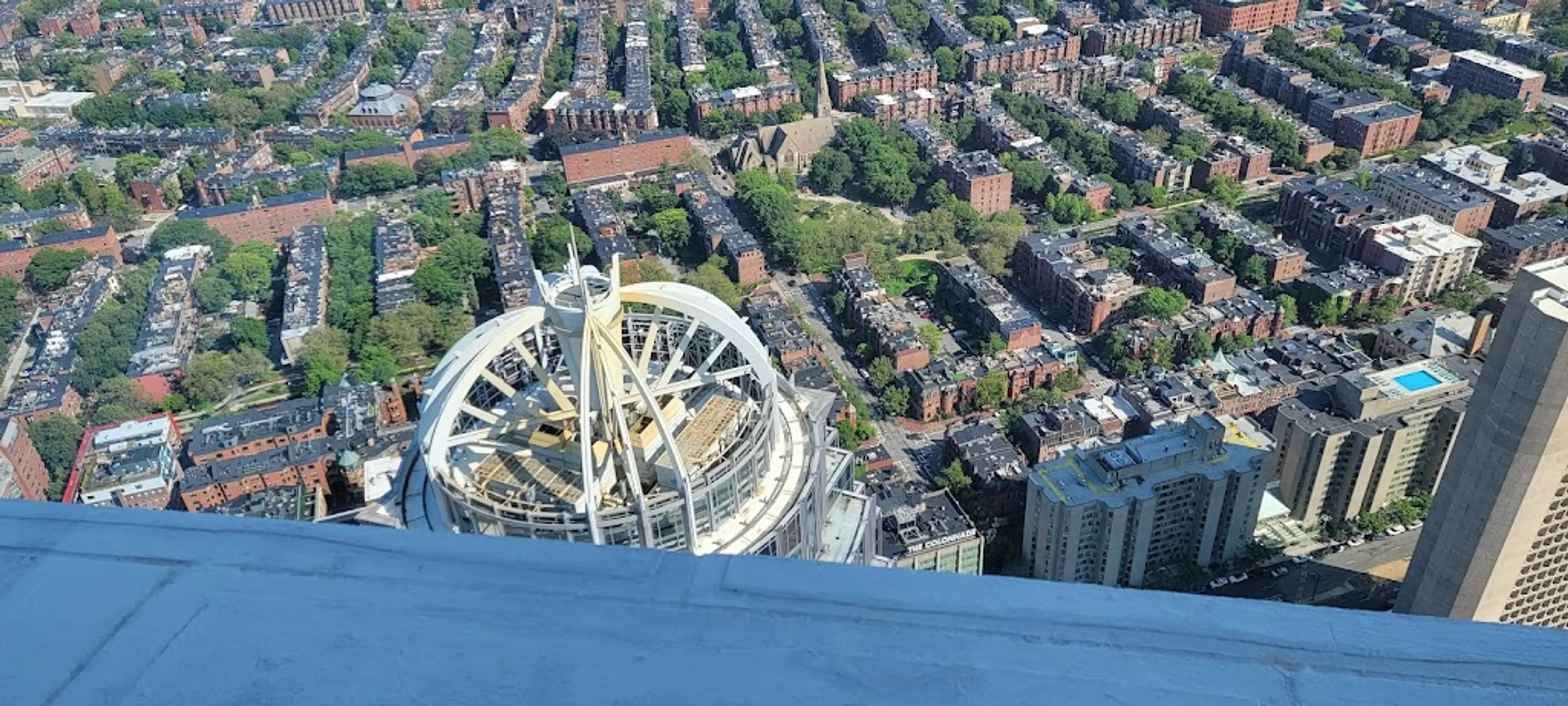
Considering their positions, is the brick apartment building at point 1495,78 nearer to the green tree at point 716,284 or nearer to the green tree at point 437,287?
the green tree at point 716,284

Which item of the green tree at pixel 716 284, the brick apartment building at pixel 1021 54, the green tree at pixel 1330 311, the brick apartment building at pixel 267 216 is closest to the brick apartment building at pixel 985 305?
the green tree at pixel 716 284

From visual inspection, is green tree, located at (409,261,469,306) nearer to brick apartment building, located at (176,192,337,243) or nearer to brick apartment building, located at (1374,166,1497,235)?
brick apartment building, located at (176,192,337,243)

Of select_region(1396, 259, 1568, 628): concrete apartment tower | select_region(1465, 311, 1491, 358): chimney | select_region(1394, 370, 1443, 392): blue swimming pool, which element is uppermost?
select_region(1396, 259, 1568, 628): concrete apartment tower

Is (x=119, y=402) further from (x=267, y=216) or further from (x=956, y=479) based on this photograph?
(x=956, y=479)

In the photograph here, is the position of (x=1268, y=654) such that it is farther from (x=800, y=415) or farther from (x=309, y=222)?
(x=309, y=222)

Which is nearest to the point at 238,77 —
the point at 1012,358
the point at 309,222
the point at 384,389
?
the point at 309,222

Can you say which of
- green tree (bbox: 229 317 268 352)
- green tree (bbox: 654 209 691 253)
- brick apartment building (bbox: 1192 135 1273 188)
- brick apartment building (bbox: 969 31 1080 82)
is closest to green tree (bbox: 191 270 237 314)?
green tree (bbox: 229 317 268 352)
